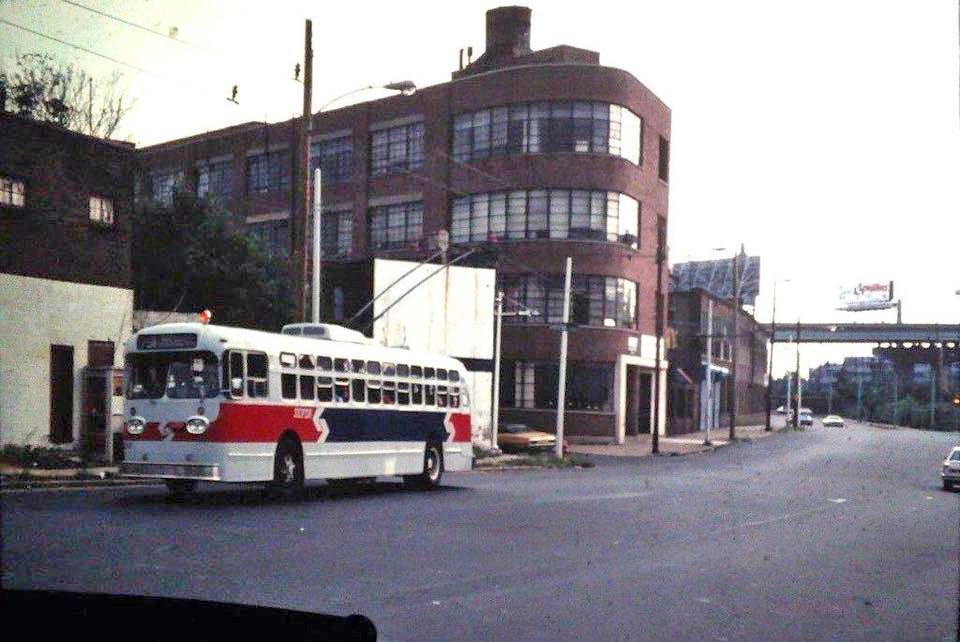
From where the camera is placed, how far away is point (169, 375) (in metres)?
16.7

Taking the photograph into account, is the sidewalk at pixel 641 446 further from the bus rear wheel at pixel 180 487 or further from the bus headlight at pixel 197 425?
the bus headlight at pixel 197 425

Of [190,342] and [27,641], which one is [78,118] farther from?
[27,641]

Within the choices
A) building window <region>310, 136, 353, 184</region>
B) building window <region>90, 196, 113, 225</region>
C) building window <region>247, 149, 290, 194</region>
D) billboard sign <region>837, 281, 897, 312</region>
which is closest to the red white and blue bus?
building window <region>90, 196, 113, 225</region>

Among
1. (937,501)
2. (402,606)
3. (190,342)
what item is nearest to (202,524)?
(190,342)

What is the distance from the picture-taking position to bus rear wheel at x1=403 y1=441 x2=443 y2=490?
22422 millimetres

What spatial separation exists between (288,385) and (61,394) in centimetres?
771

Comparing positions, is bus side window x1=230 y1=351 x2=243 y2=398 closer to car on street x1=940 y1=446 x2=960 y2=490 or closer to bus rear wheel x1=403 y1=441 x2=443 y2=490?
bus rear wheel x1=403 y1=441 x2=443 y2=490

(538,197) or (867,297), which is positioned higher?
(538,197)

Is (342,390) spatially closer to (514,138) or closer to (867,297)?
(514,138)

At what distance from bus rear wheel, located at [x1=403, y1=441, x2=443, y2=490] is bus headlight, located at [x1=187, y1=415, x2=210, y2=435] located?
6.97 metres

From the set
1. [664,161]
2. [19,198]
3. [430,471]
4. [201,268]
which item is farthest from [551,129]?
[19,198]

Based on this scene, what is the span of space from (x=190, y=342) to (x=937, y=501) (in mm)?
19073

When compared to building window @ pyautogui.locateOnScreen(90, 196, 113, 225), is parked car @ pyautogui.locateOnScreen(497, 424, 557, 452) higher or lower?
lower

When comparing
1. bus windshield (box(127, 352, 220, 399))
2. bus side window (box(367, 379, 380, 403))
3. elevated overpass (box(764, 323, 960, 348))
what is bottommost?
bus side window (box(367, 379, 380, 403))
